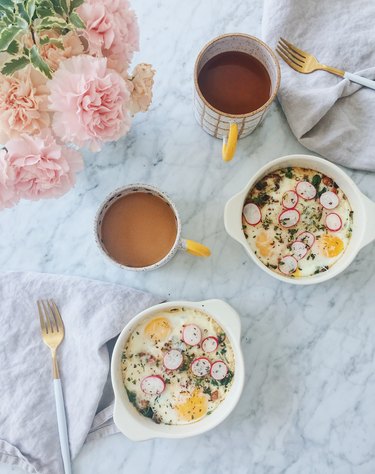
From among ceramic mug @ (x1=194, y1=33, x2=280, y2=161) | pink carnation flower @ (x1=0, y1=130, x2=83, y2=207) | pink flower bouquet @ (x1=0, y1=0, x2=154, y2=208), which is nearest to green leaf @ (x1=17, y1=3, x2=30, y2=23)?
pink flower bouquet @ (x1=0, y1=0, x2=154, y2=208)

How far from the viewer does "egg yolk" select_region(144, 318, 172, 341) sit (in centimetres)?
100

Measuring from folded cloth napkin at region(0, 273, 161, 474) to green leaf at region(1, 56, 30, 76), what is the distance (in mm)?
475

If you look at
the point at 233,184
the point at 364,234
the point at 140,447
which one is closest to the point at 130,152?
the point at 233,184

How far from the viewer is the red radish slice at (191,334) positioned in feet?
3.29

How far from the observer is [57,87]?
27.9 inches

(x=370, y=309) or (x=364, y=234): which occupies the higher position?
(x=364, y=234)

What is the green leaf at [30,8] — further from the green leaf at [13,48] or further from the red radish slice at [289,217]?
the red radish slice at [289,217]

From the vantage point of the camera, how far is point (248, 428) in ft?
3.46

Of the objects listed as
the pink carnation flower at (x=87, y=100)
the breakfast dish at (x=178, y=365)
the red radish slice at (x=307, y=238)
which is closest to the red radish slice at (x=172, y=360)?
the breakfast dish at (x=178, y=365)

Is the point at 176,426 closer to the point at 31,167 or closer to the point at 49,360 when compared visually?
the point at 49,360

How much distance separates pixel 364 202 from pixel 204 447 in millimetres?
575

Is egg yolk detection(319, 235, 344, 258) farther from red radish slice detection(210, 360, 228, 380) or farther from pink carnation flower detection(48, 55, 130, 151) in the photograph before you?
pink carnation flower detection(48, 55, 130, 151)

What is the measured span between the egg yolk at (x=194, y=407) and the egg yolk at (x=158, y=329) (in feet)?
0.41

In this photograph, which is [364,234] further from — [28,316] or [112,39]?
[28,316]
